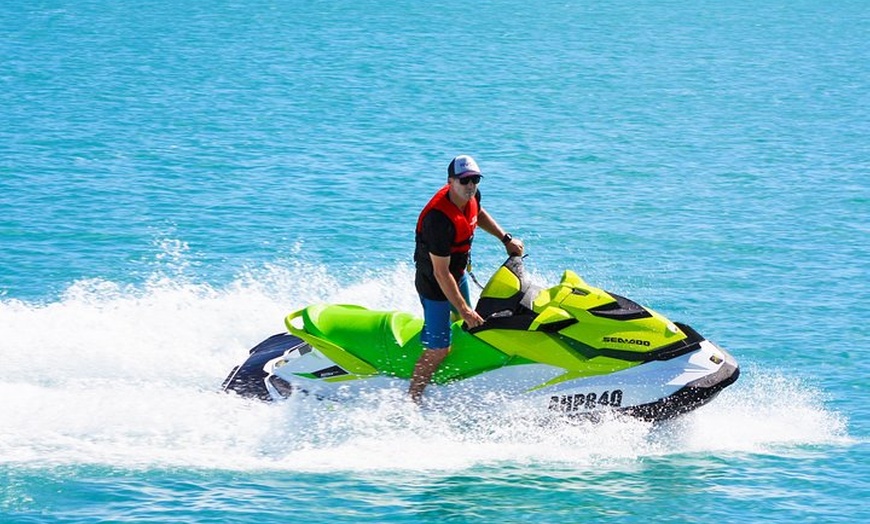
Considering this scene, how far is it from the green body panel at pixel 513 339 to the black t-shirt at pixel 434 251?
0.91ft

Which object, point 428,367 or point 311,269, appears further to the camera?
point 311,269

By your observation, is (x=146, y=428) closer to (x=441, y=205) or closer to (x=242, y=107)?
(x=441, y=205)

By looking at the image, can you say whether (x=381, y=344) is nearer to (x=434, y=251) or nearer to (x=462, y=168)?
(x=434, y=251)

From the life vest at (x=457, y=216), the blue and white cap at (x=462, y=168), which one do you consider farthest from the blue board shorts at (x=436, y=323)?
the blue and white cap at (x=462, y=168)

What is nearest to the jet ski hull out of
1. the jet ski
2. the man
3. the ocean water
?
the jet ski

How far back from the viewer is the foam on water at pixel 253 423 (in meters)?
8.44

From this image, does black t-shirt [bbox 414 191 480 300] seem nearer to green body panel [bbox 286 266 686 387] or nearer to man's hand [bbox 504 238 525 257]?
green body panel [bbox 286 266 686 387]

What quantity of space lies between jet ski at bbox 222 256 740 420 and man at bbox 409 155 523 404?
4.0 inches

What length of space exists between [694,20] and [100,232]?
2922cm

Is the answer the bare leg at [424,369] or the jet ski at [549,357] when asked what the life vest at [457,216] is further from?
the bare leg at [424,369]

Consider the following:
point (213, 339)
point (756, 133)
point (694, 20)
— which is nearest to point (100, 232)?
point (213, 339)

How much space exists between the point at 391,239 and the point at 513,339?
25.4ft

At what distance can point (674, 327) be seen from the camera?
8.48 meters

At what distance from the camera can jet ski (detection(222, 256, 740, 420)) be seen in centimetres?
837
